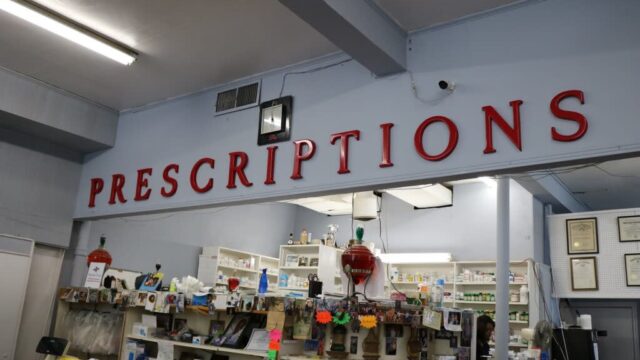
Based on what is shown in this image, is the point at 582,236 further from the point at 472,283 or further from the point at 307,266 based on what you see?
the point at 307,266

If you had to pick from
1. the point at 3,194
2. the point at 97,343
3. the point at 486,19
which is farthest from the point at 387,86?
the point at 3,194

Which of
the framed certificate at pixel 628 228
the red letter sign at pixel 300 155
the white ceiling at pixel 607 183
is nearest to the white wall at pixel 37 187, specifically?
the red letter sign at pixel 300 155

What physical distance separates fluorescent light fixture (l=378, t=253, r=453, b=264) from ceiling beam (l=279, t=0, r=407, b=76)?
5614mm

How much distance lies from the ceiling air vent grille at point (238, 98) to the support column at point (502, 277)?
3.17 metres

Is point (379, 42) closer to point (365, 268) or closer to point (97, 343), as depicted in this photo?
point (365, 268)

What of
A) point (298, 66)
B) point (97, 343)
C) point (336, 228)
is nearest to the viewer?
point (298, 66)

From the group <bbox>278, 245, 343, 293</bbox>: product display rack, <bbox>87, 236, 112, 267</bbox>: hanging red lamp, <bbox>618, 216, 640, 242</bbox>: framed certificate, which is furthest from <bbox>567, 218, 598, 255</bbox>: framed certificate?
<bbox>87, 236, 112, 267</bbox>: hanging red lamp

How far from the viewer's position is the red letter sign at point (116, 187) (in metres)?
6.39

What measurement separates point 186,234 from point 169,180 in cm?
394

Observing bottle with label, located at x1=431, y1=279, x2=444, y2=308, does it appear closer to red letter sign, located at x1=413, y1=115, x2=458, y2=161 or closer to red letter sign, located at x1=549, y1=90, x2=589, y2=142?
red letter sign, located at x1=413, y1=115, x2=458, y2=161

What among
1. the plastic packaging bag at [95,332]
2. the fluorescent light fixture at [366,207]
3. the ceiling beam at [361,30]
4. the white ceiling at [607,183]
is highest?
the white ceiling at [607,183]

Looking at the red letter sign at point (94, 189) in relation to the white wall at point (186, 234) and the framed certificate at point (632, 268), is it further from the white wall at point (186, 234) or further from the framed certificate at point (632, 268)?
the framed certificate at point (632, 268)

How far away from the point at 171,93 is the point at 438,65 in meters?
3.06

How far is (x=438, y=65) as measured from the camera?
14.0 feet
